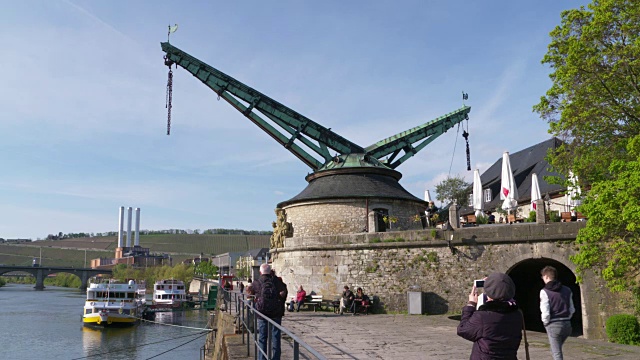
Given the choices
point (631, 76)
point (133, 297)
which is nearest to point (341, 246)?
point (631, 76)

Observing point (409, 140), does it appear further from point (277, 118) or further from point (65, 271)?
point (65, 271)

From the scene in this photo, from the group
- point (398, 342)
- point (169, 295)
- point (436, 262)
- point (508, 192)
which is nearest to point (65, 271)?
point (169, 295)

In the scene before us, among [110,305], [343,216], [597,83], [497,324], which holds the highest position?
[597,83]

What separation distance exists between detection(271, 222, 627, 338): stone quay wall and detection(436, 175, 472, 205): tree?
18928 millimetres

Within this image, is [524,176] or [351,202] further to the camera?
[524,176]

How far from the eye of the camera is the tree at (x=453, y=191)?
118 feet

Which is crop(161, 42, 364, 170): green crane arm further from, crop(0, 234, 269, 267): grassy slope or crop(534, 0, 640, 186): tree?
crop(0, 234, 269, 267): grassy slope

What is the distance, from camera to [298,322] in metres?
14.2

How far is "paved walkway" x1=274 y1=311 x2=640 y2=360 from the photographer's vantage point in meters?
9.18

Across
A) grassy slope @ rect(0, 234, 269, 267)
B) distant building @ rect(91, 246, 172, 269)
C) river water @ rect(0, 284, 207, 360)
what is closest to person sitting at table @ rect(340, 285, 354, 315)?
river water @ rect(0, 284, 207, 360)

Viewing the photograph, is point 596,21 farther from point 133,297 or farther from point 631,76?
point 133,297

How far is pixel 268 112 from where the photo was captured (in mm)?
23750

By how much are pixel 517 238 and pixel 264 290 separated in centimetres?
1126

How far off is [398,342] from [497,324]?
23.9 feet
